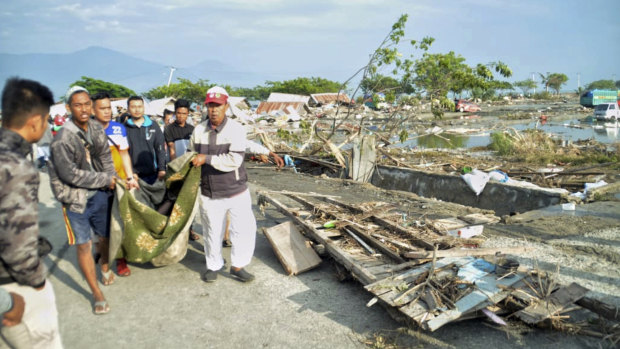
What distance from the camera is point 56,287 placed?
433cm

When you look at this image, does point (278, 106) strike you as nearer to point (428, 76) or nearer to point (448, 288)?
point (428, 76)

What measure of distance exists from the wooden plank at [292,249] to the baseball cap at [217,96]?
71.8 inches

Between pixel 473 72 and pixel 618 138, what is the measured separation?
17.7 metres

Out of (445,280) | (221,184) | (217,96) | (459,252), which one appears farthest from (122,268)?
(459,252)

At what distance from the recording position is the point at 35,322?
209cm

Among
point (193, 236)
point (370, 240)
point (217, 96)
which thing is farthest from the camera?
point (193, 236)

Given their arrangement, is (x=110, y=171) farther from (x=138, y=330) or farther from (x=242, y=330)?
(x=242, y=330)

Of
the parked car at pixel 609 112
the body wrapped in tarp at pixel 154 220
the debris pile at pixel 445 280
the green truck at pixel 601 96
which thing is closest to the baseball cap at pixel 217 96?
the body wrapped in tarp at pixel 154 220

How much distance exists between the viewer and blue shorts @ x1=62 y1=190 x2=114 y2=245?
3.70 m

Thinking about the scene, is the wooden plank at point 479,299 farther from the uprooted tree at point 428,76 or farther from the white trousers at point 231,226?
the uprooted tree at point 428,76

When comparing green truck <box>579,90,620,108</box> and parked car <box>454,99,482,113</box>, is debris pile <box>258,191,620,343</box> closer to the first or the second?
parked car <box>454,99,482,113</box>

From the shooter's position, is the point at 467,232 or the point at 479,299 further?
the point at 467,232

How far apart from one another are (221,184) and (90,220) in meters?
1.30

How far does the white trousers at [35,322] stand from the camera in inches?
79.9
